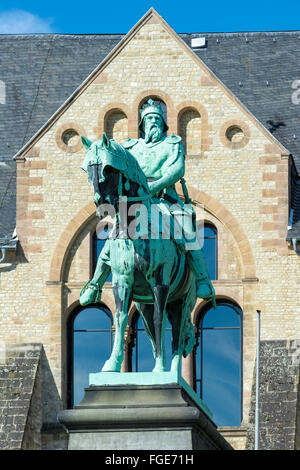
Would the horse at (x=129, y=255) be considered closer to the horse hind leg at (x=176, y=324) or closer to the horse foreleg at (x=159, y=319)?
the horse foreleg at (x=159, y=319)

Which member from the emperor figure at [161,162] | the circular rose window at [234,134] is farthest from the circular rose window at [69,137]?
the emperor figure at [161,162]

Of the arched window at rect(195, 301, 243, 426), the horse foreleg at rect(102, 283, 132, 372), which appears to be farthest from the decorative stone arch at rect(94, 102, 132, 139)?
the horse foreleg at rect(102, 283, 132, 372)

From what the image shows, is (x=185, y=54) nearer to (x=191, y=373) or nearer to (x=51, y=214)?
(x=51, y=214)

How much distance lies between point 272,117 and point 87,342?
9.54 meters

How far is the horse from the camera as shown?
24297 mm

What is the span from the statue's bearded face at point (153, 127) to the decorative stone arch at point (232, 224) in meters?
18.4

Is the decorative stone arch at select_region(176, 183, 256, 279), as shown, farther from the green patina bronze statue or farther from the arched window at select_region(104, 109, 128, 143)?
the green patina bronze statue

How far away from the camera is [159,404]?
23906mm

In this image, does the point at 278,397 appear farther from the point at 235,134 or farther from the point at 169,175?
the point at 169,175

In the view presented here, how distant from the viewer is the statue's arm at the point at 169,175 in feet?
A: 86.0

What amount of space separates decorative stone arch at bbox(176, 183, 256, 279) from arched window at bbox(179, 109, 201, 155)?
1.15m

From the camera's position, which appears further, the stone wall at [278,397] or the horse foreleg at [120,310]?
the stone wall at [278,397]
